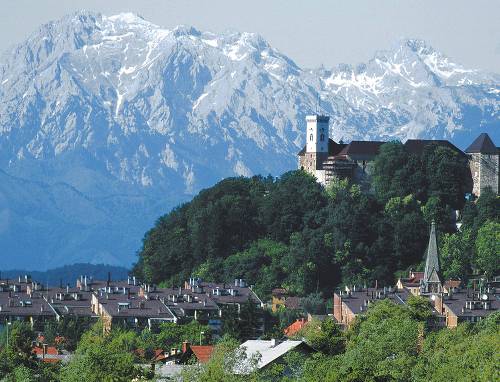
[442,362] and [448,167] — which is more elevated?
[448,167]

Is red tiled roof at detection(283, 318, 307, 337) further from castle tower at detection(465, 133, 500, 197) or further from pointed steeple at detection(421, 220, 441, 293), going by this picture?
castle tower at detection(465, 133, 500, 197)

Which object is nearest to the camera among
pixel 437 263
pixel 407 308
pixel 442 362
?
pixel 442 362

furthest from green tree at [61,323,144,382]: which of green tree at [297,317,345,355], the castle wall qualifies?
the castle wall

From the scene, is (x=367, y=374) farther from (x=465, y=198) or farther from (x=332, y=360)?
(x=465, y=198)

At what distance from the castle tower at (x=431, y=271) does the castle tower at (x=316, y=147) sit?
24.1 metres

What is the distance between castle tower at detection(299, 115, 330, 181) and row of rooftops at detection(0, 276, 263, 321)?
68.6ft

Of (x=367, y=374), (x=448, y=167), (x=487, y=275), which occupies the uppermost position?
(x=448, y=167)

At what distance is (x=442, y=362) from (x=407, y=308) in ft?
102

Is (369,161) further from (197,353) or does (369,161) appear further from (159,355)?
(197,353)

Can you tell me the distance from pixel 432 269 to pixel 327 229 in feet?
52.0

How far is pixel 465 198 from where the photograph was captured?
138 meters

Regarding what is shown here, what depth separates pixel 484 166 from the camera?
141m

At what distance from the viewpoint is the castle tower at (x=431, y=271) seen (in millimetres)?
113562

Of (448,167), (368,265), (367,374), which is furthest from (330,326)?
(448,167)
